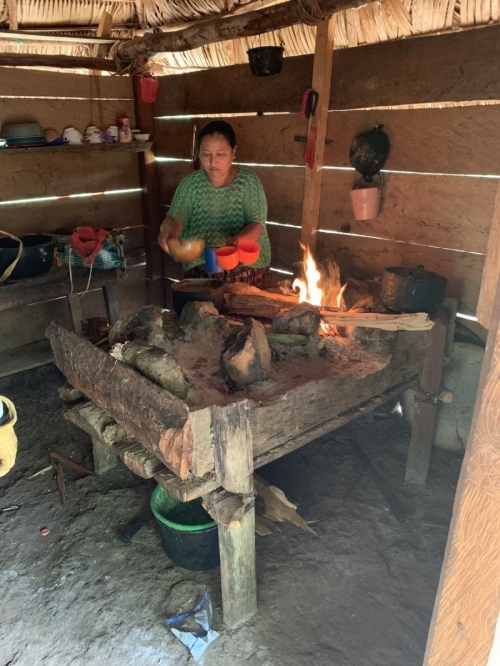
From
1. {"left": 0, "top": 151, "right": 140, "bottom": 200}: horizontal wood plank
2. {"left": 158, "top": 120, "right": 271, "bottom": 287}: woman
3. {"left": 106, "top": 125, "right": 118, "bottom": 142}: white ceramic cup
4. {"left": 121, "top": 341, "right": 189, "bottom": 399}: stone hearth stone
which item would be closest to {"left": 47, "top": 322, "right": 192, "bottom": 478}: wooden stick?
{"left": 121, "top": 341, "right": 189, "bottom": 399}: stone hearth stone

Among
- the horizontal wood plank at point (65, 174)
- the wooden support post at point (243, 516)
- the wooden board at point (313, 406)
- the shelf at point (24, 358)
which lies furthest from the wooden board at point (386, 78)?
the shelf at point (24, 358)

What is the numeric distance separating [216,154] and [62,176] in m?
2.28

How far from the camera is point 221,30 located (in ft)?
11.6

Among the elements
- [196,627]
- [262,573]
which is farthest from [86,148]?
[196,627]

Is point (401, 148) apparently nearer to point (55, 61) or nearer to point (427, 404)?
point (427, 404)

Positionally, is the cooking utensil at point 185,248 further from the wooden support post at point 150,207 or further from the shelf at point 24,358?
the wooden support post at point 150,207

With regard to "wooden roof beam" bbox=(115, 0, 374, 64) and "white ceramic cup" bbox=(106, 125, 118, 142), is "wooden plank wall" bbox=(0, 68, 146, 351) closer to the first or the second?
"white ceramic cup" bbox=(106, 125, 118, 142)

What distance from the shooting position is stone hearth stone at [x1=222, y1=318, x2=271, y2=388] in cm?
215

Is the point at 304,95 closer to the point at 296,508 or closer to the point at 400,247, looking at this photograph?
the point at 400,247

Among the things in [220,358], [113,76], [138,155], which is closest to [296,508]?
[220,358]

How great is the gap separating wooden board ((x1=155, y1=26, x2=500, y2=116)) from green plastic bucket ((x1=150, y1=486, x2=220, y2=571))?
2.69 metres

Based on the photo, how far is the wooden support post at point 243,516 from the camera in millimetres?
1901

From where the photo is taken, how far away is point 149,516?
9.59 feet

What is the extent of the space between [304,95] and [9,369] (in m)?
3.15
